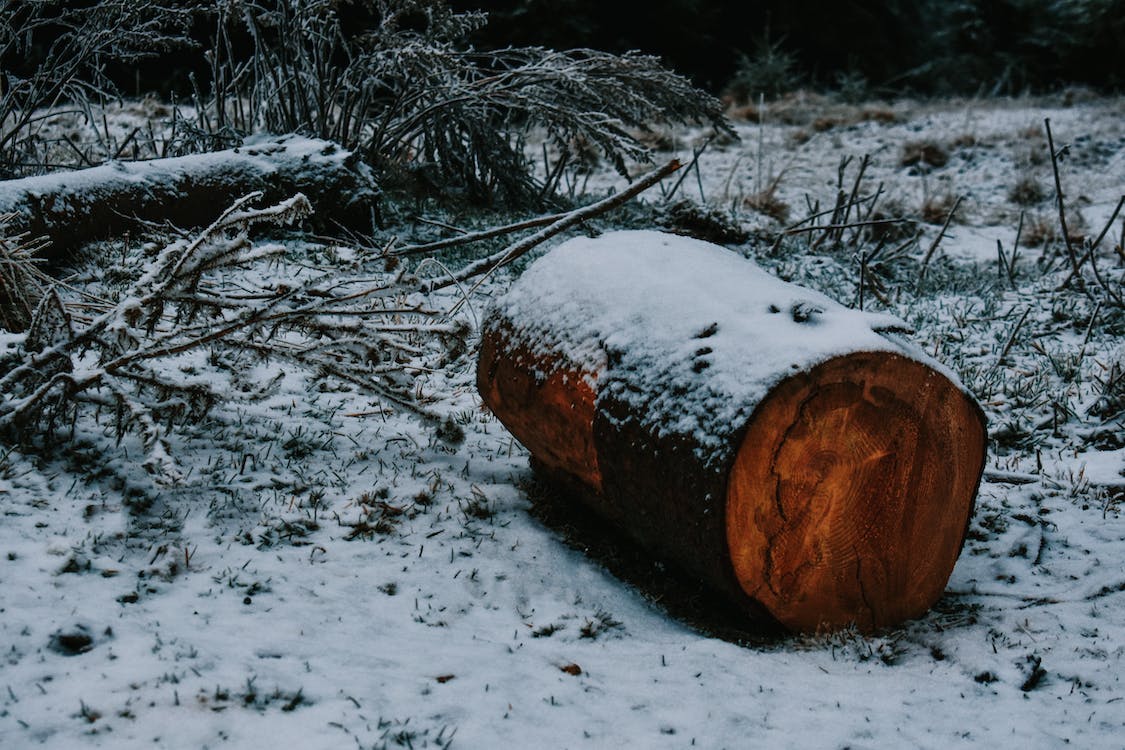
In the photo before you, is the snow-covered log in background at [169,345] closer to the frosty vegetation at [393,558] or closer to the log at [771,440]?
the frosty vegetation at [393,558]

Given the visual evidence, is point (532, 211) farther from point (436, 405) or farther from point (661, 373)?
point (661, 373)

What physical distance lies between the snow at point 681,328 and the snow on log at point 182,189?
7.98ft

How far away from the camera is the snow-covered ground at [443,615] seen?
1.80m

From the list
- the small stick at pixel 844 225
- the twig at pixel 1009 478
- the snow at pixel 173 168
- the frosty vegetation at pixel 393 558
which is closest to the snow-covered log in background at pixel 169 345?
the frosty vegetation at pixel 393 558

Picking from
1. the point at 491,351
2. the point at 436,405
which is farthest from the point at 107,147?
the point at 491,351

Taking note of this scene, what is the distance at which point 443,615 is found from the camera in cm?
225

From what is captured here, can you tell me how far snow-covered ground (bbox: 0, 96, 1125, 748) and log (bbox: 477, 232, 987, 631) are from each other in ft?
0.59

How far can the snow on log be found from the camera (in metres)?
4.12

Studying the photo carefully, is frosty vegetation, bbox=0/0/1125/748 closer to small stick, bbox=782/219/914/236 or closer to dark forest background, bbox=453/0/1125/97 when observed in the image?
small stick, bbox=782/219/914/236

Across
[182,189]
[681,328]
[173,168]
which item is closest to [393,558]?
[681,328]

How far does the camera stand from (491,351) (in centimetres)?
299

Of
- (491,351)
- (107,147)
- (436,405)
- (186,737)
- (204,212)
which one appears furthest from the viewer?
(107,147)

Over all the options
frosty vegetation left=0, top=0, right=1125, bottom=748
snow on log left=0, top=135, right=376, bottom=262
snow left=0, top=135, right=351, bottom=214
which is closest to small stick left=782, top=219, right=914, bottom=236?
frosty vegetation left=0, top=0, right=1125, bottom=748

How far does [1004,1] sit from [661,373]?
17.5 meters
